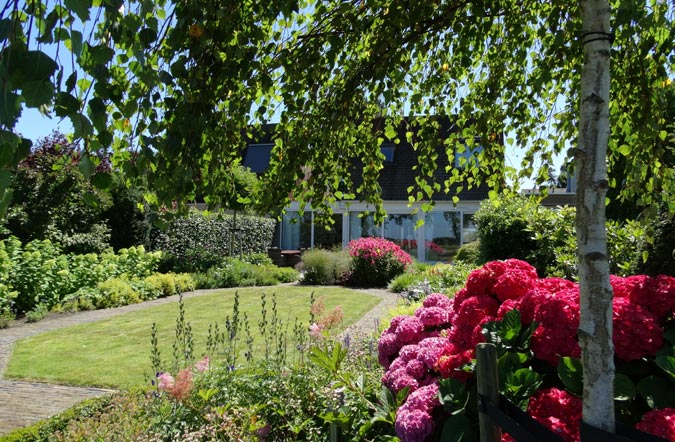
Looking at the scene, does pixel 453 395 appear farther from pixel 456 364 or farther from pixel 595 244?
pixel 595 244

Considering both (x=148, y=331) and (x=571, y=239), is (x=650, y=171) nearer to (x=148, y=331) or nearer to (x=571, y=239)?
(x=571, y=239)

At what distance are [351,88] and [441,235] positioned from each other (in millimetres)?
15905

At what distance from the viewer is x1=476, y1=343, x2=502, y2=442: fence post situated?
1.54 m

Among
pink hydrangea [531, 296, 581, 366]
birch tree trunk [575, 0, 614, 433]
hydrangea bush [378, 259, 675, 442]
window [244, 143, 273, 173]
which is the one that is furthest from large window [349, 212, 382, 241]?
birch tree trunk [575, 0, 614, 433]

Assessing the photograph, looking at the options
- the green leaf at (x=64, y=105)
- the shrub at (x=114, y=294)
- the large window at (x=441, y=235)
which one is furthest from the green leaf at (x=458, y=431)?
the large window at (x=441, y=235)

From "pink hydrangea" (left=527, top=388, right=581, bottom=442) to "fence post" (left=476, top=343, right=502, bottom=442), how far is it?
0.22 metres

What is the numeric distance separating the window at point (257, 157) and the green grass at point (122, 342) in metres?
10.3

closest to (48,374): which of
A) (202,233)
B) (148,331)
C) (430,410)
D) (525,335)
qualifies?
(148,331)

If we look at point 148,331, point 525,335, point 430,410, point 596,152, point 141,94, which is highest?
point 141,94

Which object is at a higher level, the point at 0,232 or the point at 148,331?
the point at 0,232

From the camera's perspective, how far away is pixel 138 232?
46.6 feet

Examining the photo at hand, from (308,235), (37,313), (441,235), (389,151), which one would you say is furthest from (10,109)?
(308,235)

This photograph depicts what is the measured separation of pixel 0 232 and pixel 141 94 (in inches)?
419

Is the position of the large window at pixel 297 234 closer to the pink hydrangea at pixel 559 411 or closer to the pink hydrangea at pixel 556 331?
the pink hydrangea at pixel 556 331
